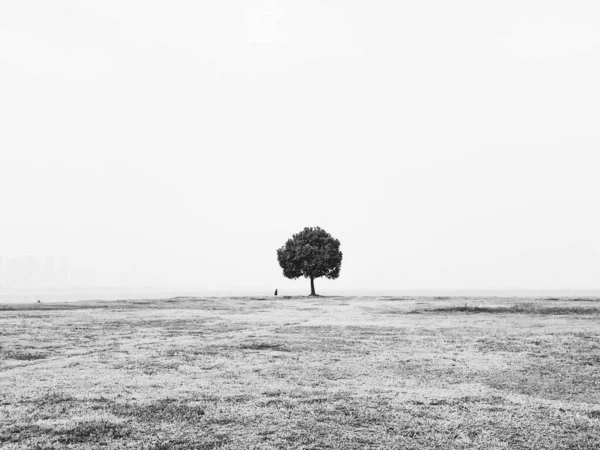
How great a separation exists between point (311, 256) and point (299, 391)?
95599 millimetres

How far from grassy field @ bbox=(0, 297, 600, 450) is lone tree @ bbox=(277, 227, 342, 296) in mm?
78285

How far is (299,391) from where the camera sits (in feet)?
53.0

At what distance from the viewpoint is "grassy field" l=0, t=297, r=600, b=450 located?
1160 centimetres

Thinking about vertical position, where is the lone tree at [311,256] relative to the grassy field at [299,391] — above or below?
above

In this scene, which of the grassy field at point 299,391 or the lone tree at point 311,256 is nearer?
the grassy field at point 299,391

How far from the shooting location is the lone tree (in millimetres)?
111188

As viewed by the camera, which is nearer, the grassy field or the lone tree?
the grassy field

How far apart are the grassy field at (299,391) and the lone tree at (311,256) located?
78285mm

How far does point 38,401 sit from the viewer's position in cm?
1474

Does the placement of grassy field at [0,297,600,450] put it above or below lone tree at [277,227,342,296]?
below

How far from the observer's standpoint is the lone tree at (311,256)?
4377 inches

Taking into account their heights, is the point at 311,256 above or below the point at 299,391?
above

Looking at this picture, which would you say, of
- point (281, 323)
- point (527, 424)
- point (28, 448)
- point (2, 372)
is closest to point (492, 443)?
point (527, 424)

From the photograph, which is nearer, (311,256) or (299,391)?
(299,391)
